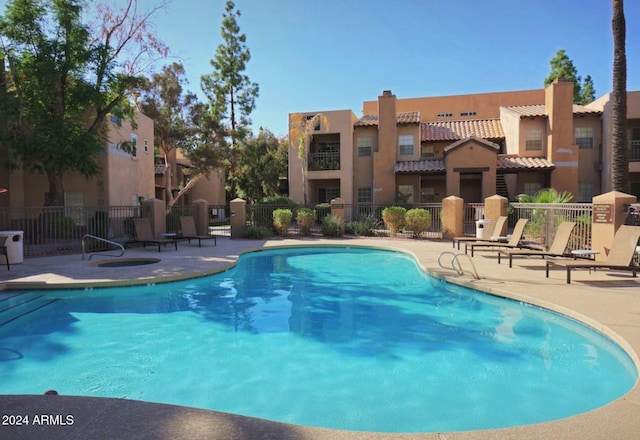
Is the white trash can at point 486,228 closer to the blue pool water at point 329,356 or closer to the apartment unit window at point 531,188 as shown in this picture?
the blue pool water at point 329,356

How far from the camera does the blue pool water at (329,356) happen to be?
447 centimetres

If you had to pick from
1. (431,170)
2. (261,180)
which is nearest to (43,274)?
(431,170)

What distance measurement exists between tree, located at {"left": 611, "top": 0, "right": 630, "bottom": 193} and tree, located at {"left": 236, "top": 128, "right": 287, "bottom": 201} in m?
24.0

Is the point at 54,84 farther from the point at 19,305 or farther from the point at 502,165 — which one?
the point at 502,165

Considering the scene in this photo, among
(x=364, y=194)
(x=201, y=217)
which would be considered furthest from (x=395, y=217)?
(x=201, y=217)

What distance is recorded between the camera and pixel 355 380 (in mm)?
5078

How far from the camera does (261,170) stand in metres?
33.2

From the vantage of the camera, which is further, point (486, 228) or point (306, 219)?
point (306, 219)

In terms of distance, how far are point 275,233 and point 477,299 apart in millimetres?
13917

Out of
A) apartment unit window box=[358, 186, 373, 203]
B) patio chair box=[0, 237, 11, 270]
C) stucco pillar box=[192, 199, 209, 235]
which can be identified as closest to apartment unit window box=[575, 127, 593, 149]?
apartment unit window box=[358, 186, 373, 203]

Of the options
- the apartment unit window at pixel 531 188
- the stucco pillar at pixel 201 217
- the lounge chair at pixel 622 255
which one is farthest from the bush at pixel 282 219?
the apartment unit window at pixel 531 188

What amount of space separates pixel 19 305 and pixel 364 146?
2277 centimetres

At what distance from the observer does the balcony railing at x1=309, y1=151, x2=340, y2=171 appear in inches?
1074

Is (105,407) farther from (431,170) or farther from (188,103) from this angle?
(188,103)
